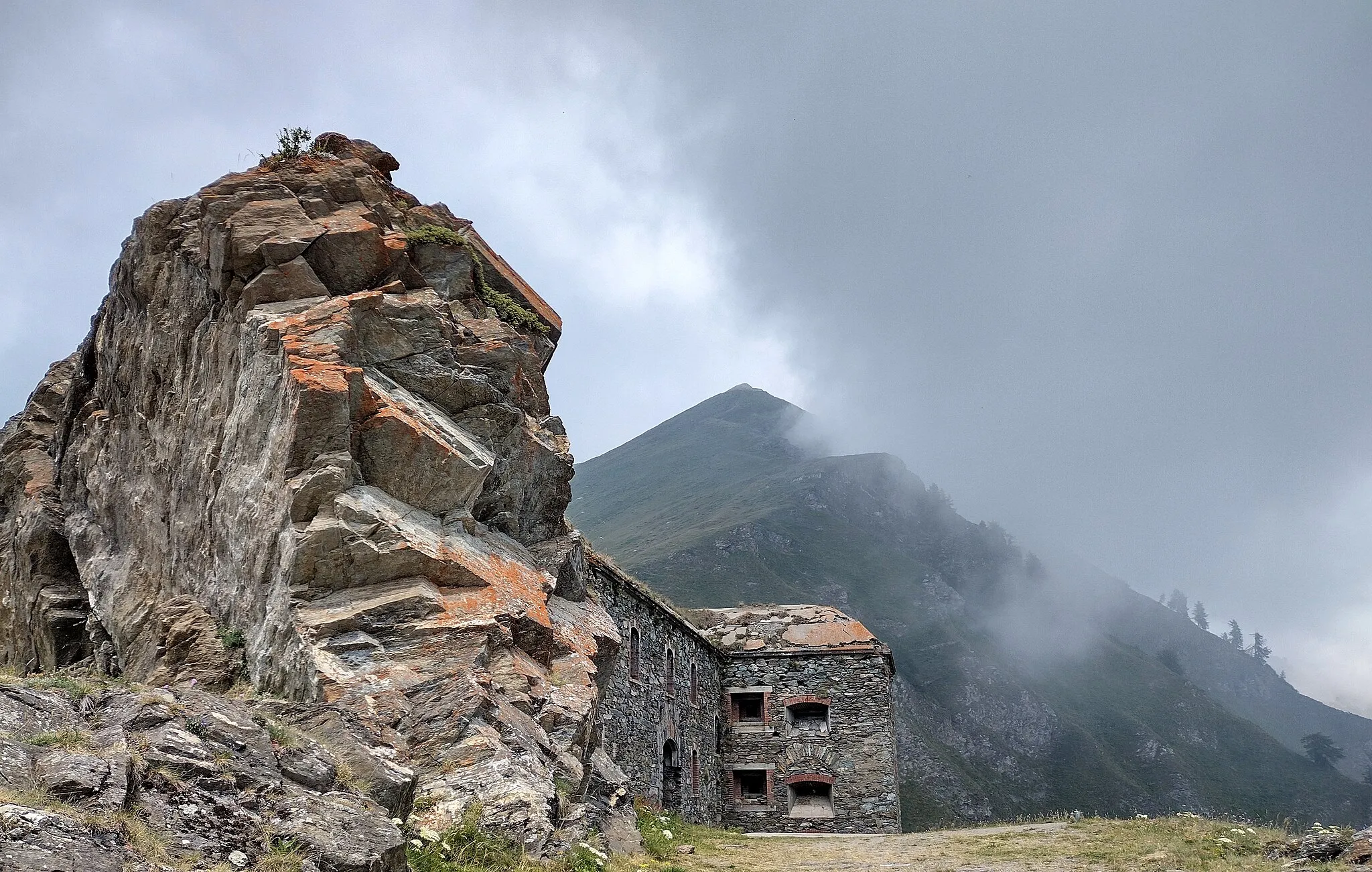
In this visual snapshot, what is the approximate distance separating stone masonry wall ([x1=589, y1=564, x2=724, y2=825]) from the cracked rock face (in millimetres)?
7789

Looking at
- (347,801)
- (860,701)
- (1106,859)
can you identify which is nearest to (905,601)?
(860,701)

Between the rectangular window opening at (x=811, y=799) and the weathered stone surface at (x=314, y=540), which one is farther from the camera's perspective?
the rectangular window opening at (x=811, y=799)

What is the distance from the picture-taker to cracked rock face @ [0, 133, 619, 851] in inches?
368

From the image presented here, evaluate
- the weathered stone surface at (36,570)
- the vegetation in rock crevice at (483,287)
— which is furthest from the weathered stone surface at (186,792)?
the weathered stone surface at (36,570)

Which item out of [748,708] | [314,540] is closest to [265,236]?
[314,540]

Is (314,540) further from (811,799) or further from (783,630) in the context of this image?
(783,630)

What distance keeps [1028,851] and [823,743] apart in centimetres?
1649

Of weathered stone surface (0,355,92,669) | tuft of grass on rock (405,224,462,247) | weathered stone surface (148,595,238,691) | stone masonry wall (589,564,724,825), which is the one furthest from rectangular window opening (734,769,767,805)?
weathered stone surface (148,595,238,691)

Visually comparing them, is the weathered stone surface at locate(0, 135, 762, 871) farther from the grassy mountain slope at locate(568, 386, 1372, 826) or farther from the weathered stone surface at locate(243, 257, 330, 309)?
the grassy mountain slope at locate(568, 386, 1372, 826)

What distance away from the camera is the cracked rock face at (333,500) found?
30.7ft

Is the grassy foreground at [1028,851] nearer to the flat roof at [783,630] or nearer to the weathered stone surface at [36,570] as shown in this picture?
the weathered stone surface at [36,570]

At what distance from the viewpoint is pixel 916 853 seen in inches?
587

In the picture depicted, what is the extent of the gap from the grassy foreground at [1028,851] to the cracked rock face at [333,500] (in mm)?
2637

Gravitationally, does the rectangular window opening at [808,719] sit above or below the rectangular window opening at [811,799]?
above
